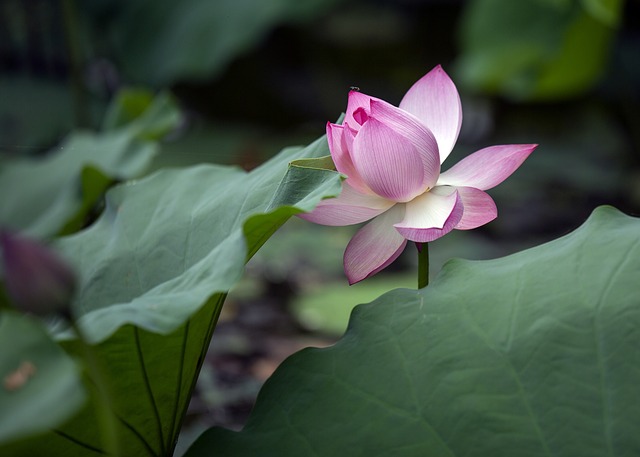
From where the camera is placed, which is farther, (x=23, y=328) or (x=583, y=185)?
(x=583, y=185)

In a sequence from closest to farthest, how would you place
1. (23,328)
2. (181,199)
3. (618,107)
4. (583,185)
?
1. (23,328)
2. (181,199)
3. (583,185)
4. (618,107)

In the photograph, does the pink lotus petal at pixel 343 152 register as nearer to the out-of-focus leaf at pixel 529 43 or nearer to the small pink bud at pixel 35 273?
the small pink bud at pixel 35 273

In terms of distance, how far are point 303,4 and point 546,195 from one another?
4.02 feet

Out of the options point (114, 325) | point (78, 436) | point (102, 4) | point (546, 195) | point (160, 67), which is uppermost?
point (114, 325)

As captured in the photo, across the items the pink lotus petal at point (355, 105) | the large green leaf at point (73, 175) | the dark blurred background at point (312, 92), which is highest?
the pink lotus petal at point (355, 105)

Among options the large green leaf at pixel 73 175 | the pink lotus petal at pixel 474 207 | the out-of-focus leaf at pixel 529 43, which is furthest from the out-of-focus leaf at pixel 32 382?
the out-of-focus leaf at pixel 529 43

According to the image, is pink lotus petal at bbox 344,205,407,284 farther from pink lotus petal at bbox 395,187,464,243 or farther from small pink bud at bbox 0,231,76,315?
small pink bud at bbox 0,231,76,315

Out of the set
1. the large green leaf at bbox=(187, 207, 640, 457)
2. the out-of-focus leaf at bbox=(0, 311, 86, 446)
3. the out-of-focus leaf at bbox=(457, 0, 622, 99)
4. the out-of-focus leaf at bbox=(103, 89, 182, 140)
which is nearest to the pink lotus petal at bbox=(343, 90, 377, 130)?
the large green leaf at bbox=(187, 207, 640, 457)

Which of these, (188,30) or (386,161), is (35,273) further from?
(188,30)

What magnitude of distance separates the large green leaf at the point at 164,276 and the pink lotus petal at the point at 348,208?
0.07ft

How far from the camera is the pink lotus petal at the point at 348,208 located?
58 cm

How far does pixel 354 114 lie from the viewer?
1.86 feet

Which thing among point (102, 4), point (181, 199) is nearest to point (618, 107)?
point (102, 4)

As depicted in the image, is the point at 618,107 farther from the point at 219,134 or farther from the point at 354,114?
the point at 354,114
